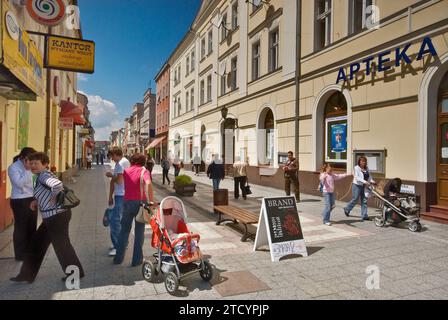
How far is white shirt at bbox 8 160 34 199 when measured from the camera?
4703mm

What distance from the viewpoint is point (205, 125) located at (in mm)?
24938

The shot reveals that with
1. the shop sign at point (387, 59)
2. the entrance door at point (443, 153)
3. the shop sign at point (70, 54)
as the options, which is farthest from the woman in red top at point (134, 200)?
the shop sign at point (387, 59)

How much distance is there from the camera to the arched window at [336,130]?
11250 millimetres

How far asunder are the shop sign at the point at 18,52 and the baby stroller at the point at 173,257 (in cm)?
310

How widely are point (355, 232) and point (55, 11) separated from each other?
9.03 m

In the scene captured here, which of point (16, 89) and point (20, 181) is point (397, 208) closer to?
point (20, 181)

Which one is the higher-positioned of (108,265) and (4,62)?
(4,62)

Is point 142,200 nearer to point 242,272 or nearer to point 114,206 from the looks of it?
point 114,206

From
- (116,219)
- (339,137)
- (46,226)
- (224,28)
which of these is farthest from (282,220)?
(224,28)

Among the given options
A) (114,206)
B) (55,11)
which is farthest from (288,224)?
(55,11)

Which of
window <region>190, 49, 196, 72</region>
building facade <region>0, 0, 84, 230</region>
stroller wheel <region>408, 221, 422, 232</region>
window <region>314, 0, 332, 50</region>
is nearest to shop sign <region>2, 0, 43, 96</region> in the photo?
building facade <region>0, 0, 84, 230</region>

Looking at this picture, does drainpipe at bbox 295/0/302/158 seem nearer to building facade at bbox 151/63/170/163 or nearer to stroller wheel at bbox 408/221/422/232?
stroller wheel at bbox 408/221/422/232

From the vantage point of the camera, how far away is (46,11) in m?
7.79

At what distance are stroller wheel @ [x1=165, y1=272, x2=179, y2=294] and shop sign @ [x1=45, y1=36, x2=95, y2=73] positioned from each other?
20.7 ft
